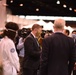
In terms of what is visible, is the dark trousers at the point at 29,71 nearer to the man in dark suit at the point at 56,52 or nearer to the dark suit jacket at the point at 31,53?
the dark suit jacket at the point at 31,53

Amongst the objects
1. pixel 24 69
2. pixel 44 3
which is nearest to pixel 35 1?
pixel 44 3

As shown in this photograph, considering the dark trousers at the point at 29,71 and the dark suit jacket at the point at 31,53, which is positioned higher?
the dark suit jacket at the point at 31,53

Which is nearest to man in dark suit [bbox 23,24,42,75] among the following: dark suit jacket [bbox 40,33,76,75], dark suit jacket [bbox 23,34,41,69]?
dark suit jacket [bbox 23,34,41,69]

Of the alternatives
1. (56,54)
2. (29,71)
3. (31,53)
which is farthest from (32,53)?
(56,54)

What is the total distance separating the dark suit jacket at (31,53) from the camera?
664 cm

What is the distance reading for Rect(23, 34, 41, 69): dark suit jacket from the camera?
21.8ft

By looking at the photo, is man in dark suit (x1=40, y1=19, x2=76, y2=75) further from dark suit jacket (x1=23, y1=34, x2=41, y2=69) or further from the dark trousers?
the dark trousers

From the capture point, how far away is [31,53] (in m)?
6.62

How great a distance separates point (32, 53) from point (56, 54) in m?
1.48

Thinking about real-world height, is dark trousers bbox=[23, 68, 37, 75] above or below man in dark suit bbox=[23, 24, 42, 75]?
below

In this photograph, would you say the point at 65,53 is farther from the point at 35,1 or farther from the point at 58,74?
the point at 35,1

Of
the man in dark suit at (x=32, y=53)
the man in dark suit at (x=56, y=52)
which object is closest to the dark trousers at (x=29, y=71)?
the man in dark suit at (x=32, y=53)

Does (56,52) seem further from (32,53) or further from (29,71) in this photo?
(29,71)

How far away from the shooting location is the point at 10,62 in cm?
517
